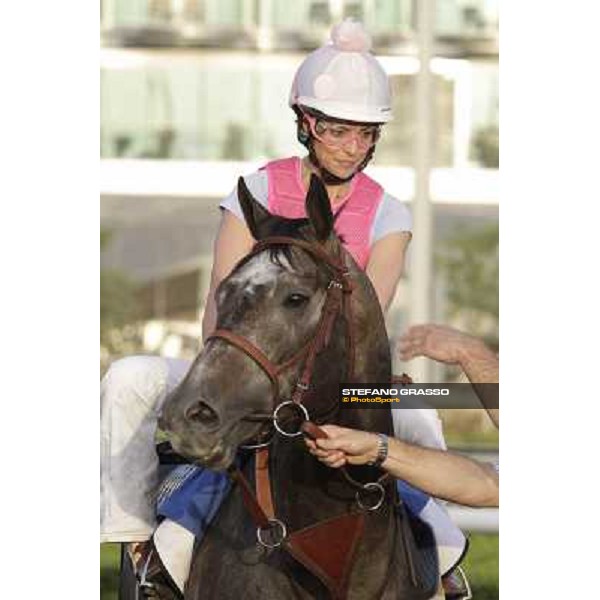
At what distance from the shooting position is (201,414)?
14.4ft

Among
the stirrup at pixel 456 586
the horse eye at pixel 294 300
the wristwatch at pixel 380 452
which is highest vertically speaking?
the horse eye at pixel 294 300

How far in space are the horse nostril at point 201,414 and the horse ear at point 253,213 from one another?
48 cm

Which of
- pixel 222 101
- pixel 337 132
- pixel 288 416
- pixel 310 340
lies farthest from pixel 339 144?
pixel 288 416

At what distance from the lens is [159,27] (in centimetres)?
531

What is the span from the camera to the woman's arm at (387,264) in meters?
4.79

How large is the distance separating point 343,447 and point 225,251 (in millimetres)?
639

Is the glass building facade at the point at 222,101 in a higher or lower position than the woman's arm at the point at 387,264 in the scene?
higher

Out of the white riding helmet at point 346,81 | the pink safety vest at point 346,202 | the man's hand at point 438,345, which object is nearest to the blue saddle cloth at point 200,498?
the man's hand at point 438,345

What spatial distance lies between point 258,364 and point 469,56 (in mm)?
1333

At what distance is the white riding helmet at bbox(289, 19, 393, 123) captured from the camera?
484 centimetres

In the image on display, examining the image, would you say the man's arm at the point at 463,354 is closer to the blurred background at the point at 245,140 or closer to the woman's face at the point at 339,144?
the blurred background at the point at 245,140

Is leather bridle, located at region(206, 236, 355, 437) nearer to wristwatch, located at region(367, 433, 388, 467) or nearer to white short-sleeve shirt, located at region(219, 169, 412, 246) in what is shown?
wristwatch, located at region(367, 433, 388, 467)
